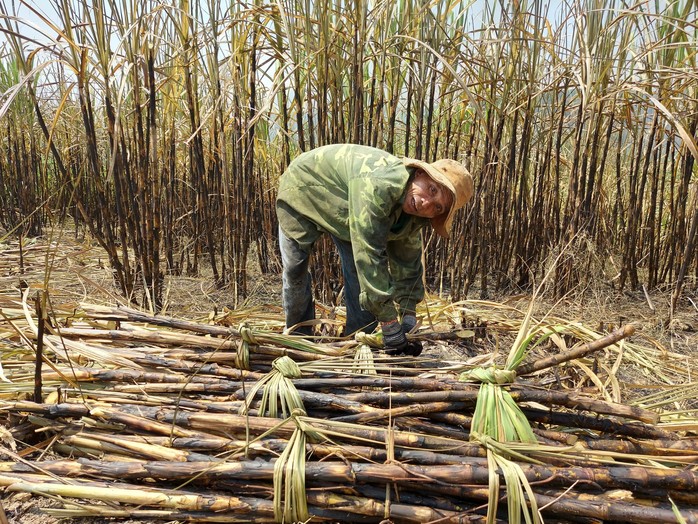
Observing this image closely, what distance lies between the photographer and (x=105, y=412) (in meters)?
1.45

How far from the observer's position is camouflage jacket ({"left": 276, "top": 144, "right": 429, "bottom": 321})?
1888mm

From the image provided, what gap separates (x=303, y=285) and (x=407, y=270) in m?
0.48

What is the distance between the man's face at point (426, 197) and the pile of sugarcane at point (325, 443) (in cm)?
55

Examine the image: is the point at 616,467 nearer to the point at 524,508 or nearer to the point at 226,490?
the point at 524,508

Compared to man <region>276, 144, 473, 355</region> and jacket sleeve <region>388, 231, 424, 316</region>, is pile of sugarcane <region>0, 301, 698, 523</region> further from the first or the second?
→ jacket sleeve <region>388, 231, 424, 316</region>

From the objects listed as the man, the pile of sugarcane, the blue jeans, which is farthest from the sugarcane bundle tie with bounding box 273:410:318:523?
the blue jeans

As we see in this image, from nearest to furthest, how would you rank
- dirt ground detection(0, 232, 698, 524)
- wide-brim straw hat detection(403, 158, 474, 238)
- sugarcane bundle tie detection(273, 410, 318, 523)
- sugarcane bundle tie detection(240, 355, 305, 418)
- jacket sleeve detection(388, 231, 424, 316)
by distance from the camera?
1. sugarcane bundle tie detection(273, 410, 318, 523)
2. sugarcane bundle tie detection(240, 355, 305, 418)
3. wide-brim straw hat detection(403, 158, 474, 238)
4. jacket sleeve detection(388, 231, 424, 316)
5. dirt ground detection(0, 232, 698, 524)

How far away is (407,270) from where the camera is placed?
228cm

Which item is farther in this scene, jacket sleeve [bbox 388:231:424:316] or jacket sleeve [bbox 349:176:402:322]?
jacket sleeve [bbox 388:231:424:316]

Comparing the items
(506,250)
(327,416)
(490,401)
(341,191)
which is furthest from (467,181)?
(506,250)

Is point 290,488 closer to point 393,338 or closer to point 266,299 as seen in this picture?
point 393,338

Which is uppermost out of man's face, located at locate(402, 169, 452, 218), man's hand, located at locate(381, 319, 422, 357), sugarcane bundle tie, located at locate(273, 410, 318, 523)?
man's face, located at locate(402, 169, 452, 218)

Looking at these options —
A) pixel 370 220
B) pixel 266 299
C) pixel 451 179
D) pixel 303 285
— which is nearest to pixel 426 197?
pixel 451 179

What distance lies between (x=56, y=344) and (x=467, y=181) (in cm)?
149
